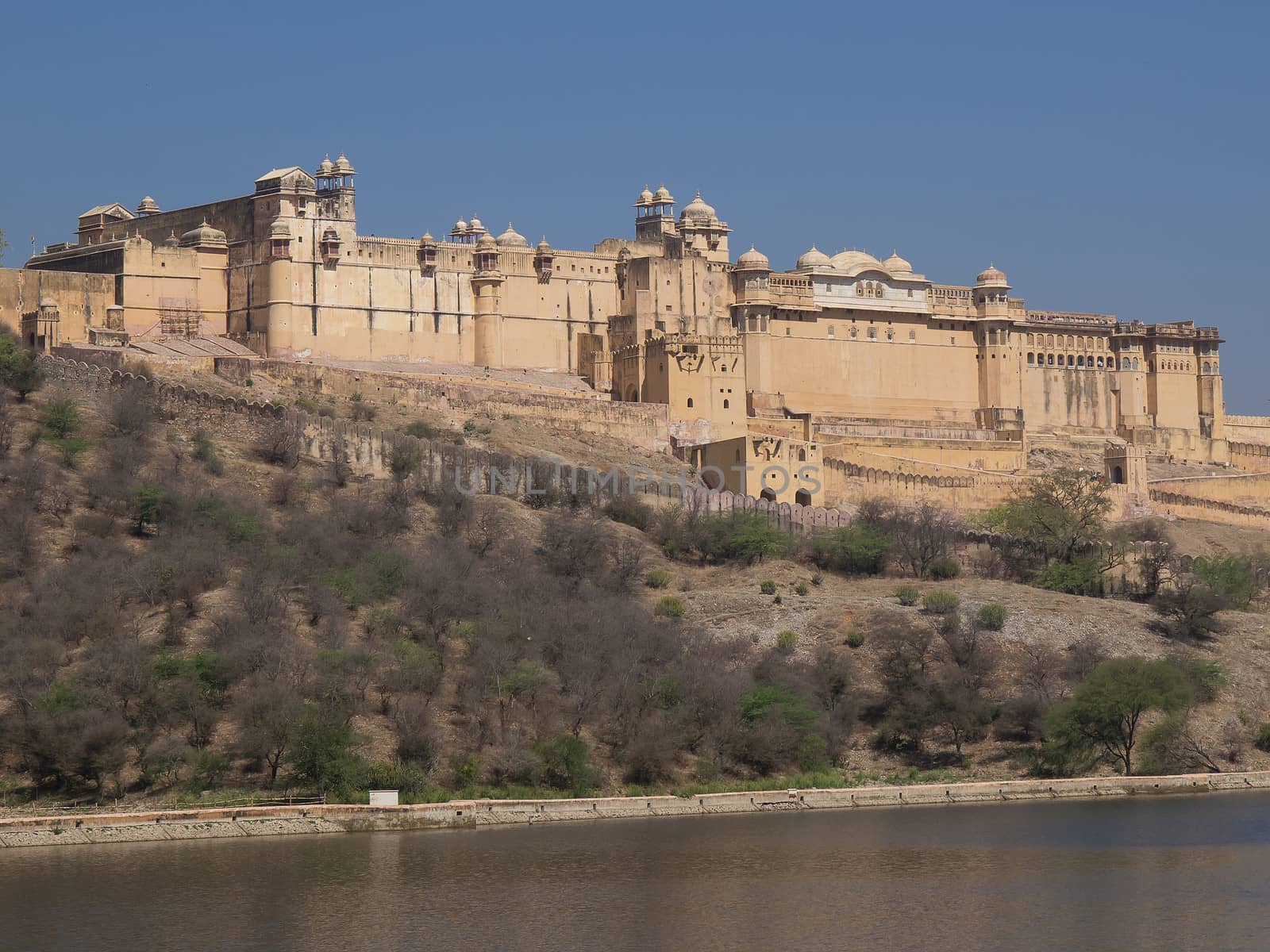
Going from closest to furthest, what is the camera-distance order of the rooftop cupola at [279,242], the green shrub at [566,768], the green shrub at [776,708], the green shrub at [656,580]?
the green shrub at [566,768] < the green shrub at [776,708] < the green shrub at [656,580] < the rooftop cupola at [279,242]

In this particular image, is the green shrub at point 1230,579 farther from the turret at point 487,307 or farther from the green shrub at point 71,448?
the green shrub at point 71,448

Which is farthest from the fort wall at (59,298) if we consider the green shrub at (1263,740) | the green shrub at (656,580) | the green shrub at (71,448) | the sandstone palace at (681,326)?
the green shrub at (1263,740)

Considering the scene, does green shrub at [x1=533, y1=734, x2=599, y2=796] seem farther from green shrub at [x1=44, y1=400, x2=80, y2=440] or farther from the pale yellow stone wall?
the pale yellow stone wall

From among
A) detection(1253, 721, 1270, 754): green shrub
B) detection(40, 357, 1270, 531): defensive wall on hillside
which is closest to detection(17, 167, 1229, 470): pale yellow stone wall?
detection(40, 357, 1270, 531): defensive wall on hillside

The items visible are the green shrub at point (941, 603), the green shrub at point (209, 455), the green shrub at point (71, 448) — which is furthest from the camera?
the green shrub at point (209, 455)

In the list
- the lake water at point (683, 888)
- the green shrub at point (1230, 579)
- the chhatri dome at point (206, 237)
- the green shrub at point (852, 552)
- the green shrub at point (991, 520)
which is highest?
the chhatri dome at point (206, 237)
